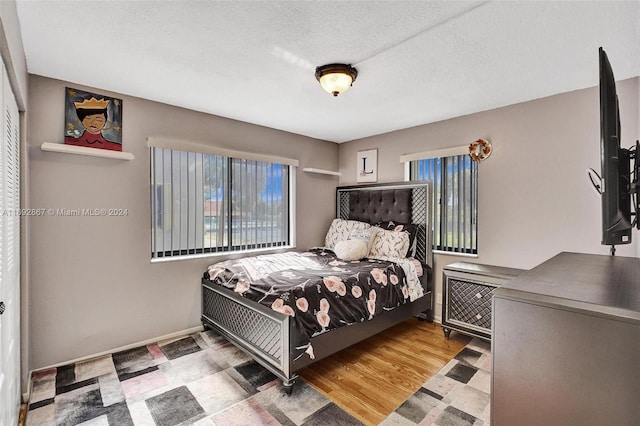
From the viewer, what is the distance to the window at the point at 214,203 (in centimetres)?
299

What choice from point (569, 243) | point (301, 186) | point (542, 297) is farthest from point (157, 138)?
point (569, 243)

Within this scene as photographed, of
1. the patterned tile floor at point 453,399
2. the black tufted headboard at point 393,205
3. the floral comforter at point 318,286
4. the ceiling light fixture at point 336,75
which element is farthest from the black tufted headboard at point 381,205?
the ceiling light fixture at point 336,75

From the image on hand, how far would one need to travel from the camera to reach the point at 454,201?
3.40 meters

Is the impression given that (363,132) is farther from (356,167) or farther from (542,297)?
(542,297)

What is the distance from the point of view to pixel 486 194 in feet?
10.2

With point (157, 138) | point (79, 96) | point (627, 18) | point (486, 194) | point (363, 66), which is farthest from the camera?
point (486, 194)

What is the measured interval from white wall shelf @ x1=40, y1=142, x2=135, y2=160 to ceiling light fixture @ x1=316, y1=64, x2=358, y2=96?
183cm

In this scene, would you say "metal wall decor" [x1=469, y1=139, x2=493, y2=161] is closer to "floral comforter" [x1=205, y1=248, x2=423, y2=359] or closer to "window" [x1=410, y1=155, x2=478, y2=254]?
"window" [x1=410, y1=155, x2=478, y2=254]

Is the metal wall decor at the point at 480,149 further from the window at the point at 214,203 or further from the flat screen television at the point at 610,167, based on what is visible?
the window at the point at 214,203

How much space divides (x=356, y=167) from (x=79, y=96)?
10.5 ft

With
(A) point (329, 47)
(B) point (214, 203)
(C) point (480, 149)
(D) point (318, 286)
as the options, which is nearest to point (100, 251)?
(B) point (214, 203)

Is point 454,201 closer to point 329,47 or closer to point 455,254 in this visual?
point 455,254

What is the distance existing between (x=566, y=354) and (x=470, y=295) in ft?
7.16

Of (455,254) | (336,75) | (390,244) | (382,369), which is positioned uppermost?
(336,75)
